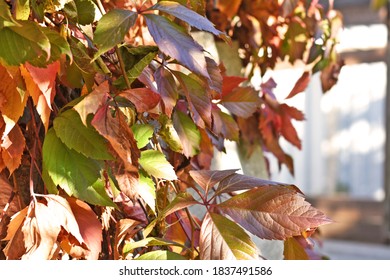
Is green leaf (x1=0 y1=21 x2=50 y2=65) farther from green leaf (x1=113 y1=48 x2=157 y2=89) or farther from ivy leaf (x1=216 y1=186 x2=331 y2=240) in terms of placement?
ivy leaf (x1=216 y1=186 x2=331 y2=240)

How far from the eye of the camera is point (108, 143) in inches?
22.2

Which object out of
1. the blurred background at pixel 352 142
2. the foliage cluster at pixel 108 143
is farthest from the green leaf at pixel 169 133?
the blurred background at pixel 352 142

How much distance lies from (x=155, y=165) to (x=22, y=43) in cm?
15

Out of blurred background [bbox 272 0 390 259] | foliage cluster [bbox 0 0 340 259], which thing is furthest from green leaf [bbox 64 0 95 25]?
blurred background [bbox 272 0 390 259]

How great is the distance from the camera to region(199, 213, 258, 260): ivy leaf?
1.87 ft

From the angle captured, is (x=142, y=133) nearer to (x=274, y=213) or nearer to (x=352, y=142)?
(x=274, y=213)

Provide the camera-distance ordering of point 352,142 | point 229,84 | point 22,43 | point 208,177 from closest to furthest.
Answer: point 22,43, point 208,177, point 229,84, point 352,142

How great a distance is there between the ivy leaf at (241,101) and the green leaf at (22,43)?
364 millimetres

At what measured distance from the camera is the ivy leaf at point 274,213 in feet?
1.90

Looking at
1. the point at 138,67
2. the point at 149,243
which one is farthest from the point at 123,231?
the point at 138,67

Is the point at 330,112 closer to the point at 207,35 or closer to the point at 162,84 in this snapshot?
the point at 207,35

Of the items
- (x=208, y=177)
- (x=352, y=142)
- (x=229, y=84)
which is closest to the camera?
(x=208, y=177)

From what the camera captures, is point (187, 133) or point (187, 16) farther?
point (187, 133)
